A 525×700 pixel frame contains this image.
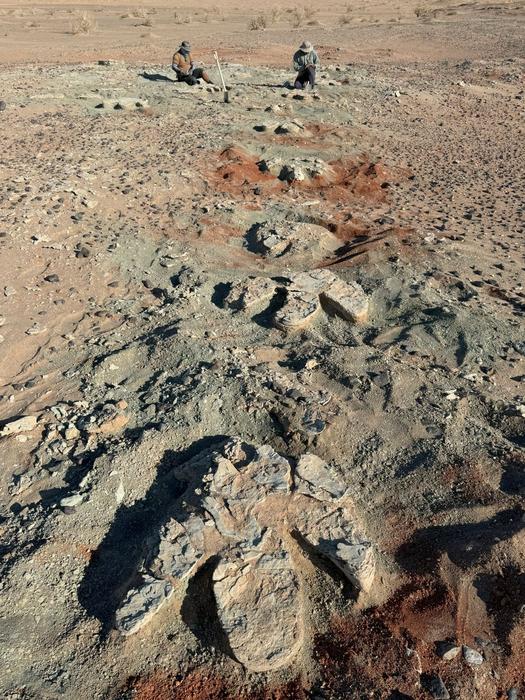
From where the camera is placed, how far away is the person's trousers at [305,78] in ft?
35.2

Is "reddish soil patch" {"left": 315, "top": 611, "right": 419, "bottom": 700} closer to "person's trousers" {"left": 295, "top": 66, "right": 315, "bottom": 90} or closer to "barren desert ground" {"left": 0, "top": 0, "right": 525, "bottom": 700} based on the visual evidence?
"barren desert ground" {"left": 0, "top": 0, "right": 525, "bottom": 700}

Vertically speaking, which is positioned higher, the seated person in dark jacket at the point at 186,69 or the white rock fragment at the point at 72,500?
the seated person in dark jacket at the point at 186,69

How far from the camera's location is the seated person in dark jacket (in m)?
10.7

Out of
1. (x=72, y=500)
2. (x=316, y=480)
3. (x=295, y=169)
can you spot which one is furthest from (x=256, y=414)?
(x=295, y=169)

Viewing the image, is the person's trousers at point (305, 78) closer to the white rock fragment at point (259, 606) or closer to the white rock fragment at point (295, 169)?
the white rock fragment at point (295, 169)

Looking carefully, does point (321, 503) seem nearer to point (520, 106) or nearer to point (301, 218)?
point (301, 218)

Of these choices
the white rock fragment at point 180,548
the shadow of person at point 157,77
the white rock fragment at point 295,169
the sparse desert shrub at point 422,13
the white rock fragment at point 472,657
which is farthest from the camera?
the sparse desert shrub at point 422,13

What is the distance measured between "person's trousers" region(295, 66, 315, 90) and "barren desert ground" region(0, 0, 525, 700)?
2908 mm

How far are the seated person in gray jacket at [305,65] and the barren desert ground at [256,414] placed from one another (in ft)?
9.57

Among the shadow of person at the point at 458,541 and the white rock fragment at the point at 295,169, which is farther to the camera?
the white rock fragment at the point at 295,169

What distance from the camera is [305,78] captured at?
10875 mm

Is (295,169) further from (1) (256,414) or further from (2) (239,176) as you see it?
(1) (256,414)

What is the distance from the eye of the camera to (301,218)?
6.43 m

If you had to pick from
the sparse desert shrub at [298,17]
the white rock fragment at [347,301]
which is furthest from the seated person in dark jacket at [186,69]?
the sparse desert shrub at [298,17]
